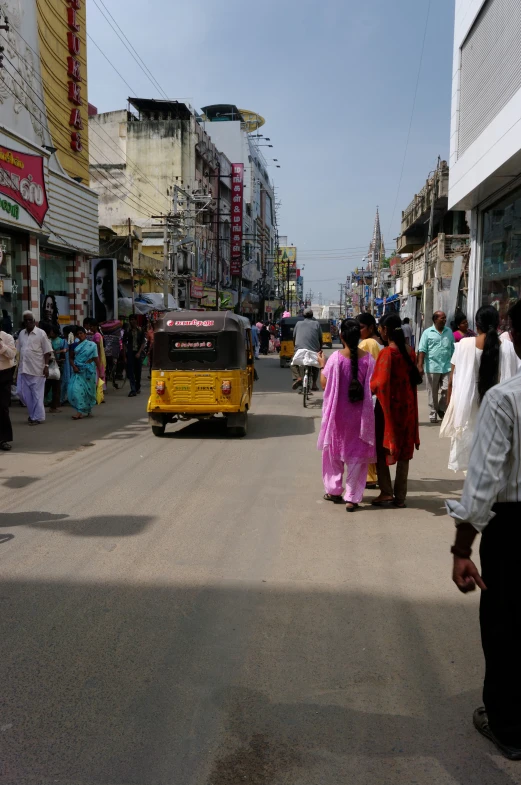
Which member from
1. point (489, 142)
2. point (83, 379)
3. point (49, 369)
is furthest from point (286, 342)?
point (49, 369)

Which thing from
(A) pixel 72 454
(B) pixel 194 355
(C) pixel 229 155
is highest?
(C) pixel 229 155

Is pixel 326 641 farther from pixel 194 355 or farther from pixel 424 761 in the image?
pixel 194 355

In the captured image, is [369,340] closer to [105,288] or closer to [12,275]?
A: [12,275]

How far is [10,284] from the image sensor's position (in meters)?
18.0

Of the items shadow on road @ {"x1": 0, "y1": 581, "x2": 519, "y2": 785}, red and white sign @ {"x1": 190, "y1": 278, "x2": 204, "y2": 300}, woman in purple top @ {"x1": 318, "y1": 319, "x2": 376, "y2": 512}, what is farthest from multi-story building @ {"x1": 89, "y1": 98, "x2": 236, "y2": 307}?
shadow on road @ {"x1": 0, "y1": 581, "x2": 519, "y2": 785}

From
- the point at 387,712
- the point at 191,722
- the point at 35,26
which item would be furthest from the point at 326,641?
the point at 35,26

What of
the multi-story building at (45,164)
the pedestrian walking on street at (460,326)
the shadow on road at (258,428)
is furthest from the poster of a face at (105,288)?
the pedestrian walking on street at (460,326)

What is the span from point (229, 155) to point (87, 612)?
76589 mm

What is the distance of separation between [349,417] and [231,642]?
3349mm

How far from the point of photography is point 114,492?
7.56 m

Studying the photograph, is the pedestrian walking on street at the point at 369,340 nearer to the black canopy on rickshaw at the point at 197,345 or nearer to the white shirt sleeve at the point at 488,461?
the black canopy on rickshaw at the point at 197,345

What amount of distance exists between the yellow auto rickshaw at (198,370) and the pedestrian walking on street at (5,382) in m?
2.14

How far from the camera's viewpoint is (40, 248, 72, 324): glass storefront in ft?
70.8

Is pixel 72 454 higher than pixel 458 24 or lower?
lower
